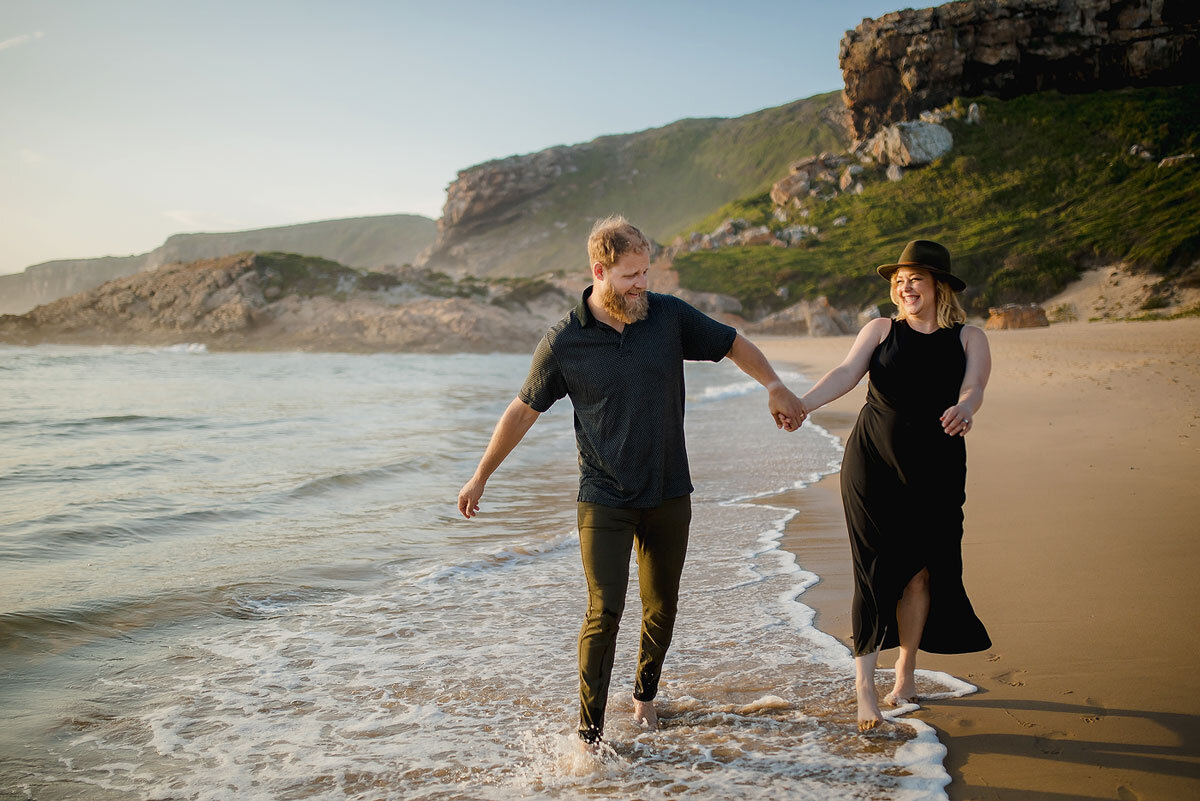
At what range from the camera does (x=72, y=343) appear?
4616 centimetres

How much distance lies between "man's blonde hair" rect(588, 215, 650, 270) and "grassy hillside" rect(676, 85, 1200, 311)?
128 feet

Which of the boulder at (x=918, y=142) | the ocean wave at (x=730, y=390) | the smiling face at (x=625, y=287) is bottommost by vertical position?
the ocean wave at (x=730, y=390)

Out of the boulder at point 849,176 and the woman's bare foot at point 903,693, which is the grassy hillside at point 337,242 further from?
the woman's bare foot at point 903,693

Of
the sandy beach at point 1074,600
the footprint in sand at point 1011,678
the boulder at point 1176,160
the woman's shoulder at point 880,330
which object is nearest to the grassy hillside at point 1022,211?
the boulder at point 1176,160

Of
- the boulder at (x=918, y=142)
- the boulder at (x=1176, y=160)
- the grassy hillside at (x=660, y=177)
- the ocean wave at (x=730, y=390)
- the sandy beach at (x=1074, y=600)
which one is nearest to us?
the sandy beach at (x=1074, y=600)

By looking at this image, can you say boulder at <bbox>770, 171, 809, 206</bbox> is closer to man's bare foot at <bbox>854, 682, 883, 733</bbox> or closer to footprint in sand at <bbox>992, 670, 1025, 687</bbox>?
footprint in sand at <bbox>992, 670, 1025, 687</bbox>

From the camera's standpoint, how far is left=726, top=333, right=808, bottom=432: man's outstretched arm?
3441mm

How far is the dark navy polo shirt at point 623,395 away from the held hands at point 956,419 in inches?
41.2

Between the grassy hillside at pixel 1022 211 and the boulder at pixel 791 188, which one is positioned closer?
the grassy hillside at pixel 1022 211

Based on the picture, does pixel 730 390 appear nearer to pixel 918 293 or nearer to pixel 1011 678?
pixel 1011 678

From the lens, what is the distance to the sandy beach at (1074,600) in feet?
9.83

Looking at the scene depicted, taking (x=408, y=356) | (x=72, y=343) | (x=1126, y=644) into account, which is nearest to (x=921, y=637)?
(x=1126, y=644)

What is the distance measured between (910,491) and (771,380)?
0.73 m

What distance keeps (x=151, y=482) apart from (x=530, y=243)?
126618 millimetres
